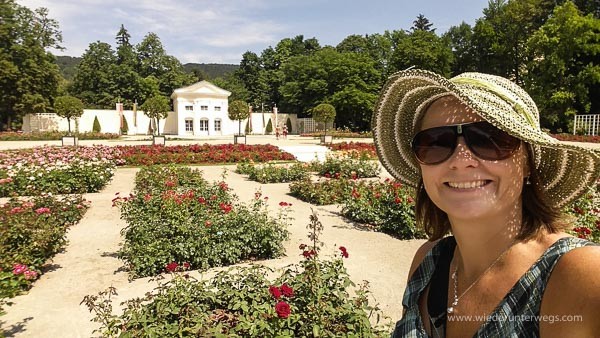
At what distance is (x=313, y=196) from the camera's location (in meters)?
9.33

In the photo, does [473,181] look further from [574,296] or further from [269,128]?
[269,128]

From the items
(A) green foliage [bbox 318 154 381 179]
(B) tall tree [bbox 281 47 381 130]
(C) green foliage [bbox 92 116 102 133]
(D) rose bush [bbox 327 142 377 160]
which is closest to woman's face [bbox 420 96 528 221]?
(A) green foliage [bbox 318 154 381 179]

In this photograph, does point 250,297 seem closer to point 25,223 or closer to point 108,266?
Answer: point 108,266

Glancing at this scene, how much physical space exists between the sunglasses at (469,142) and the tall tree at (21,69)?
48.8 metres

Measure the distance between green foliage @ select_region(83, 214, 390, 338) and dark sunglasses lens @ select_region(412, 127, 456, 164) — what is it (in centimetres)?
143

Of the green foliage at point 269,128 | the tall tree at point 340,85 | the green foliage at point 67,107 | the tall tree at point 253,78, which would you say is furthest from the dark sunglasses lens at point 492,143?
the tall tree at point 253,78

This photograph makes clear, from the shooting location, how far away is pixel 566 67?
34.5 m

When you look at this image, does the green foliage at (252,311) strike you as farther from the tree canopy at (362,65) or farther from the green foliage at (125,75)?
the green foliage at (125,75)

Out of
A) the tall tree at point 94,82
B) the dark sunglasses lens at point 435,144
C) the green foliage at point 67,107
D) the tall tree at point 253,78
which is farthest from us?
the tall tree at point 253,78

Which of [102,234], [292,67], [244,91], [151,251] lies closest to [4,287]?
[151,251]

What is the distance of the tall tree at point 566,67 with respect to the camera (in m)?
33.0

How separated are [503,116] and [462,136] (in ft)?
0.41

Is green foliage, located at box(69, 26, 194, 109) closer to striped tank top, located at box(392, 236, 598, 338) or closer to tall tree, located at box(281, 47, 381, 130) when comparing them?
tall tree, located at box(281, 47, 381, 130)

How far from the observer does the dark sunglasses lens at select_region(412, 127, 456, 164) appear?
117 centimetres
